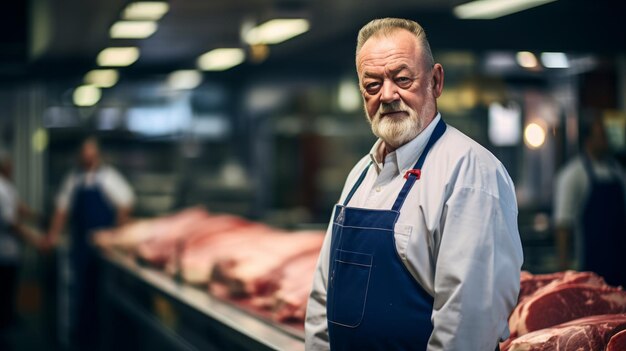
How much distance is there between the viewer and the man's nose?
2.14 m

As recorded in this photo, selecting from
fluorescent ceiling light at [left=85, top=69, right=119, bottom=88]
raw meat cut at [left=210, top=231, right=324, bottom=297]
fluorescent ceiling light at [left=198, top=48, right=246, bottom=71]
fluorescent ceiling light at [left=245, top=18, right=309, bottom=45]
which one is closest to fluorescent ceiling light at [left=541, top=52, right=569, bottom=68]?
raw meat cut at [left=210, top=231, right=324, bottom=297]

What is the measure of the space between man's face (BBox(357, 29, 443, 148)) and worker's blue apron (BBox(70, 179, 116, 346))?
5.63m

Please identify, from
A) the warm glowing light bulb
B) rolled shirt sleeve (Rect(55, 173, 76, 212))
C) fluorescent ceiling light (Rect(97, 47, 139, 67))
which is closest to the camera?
the warm glowing light bulb

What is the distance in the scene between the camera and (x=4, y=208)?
7.84 meters

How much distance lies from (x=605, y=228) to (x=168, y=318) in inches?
87.9

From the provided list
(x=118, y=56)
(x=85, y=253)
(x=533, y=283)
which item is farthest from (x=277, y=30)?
(x=85, y=253)

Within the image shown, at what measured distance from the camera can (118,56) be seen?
6426mm

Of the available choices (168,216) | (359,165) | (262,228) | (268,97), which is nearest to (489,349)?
(359,165)

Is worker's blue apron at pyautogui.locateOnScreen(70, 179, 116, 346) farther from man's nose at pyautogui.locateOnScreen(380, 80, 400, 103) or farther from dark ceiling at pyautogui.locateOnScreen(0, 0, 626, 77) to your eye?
man's nose at pyautogui.locateOnScreen(380, 80, 400, 103)

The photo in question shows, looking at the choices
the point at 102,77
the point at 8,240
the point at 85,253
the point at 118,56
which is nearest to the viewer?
the point at 118,56

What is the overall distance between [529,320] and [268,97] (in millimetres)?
4262

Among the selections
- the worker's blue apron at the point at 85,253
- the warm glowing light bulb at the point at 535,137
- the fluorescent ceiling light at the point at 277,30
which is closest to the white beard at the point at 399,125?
the warm glowing light bulb at the point at 535,137

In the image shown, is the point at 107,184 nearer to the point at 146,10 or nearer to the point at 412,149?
the point at 146,10

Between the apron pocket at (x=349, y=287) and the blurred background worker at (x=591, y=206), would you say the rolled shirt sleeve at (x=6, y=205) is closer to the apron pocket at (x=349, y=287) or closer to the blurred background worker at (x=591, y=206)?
the blurred background worker at (x=591, y=206)
